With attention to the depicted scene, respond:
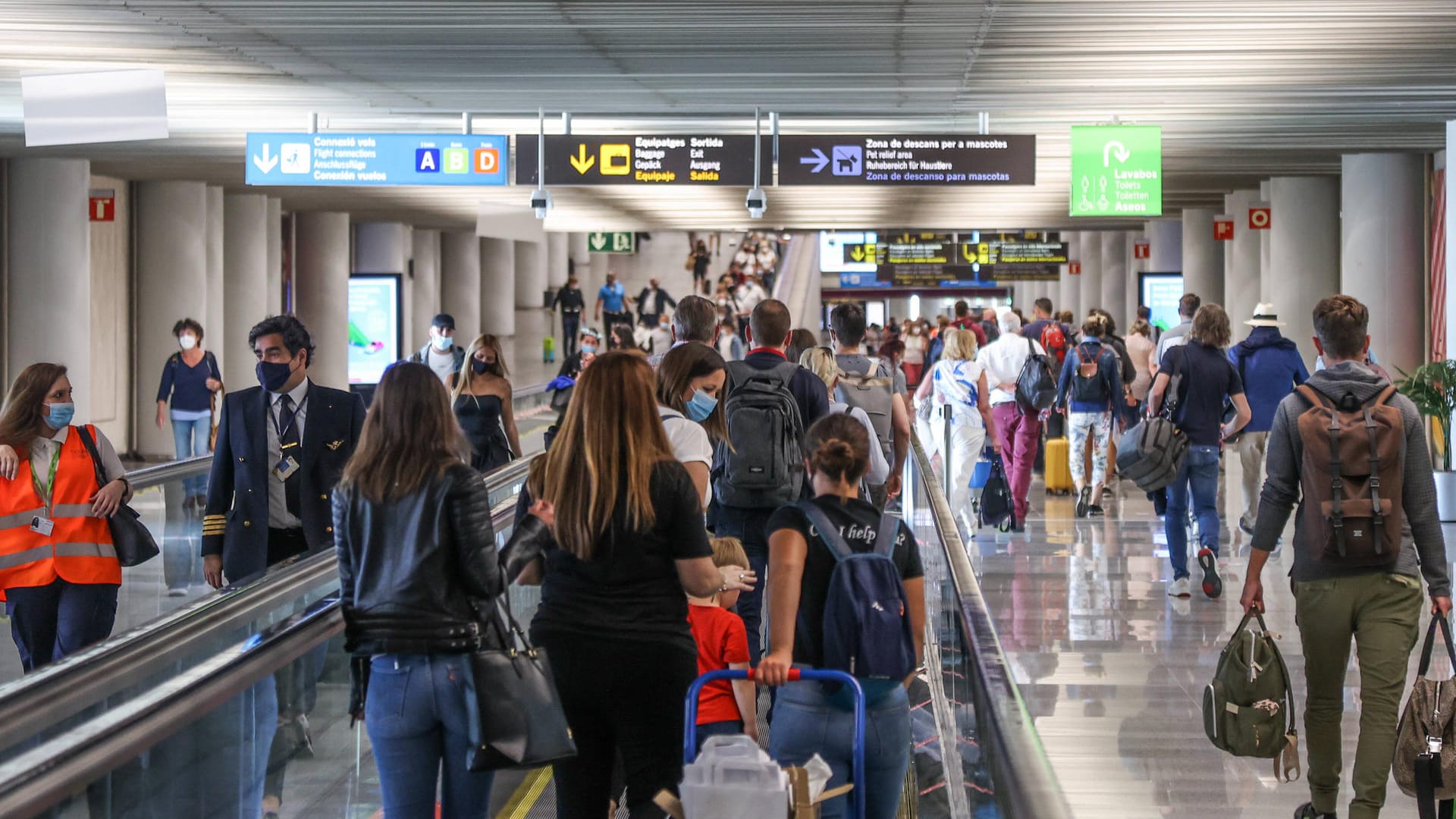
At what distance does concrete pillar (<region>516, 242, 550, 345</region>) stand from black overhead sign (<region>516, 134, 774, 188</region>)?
30.1 metres

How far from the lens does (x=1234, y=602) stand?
32.1 ft

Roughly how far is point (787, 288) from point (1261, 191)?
24.0 m

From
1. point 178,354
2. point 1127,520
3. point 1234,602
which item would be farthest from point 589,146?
point 1234,602

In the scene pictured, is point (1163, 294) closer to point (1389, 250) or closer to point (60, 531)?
point (1389, 250)

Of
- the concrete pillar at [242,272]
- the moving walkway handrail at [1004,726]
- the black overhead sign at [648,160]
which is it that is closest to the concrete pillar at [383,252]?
the concrete pillar at [242,272]

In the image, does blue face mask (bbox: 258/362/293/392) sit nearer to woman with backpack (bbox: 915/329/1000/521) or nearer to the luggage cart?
the luggage cart

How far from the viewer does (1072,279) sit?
4475 cm

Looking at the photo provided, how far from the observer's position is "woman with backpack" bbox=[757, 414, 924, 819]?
4082 millimetres

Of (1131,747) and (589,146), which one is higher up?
(589,146)

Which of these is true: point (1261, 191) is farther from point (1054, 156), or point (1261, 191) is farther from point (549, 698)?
point (549, 698)

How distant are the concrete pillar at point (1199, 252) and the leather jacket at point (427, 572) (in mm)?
24488

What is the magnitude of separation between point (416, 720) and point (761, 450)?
2.69 meters

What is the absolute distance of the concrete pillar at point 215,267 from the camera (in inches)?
910

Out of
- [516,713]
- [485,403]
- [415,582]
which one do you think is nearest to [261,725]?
[415,582]
